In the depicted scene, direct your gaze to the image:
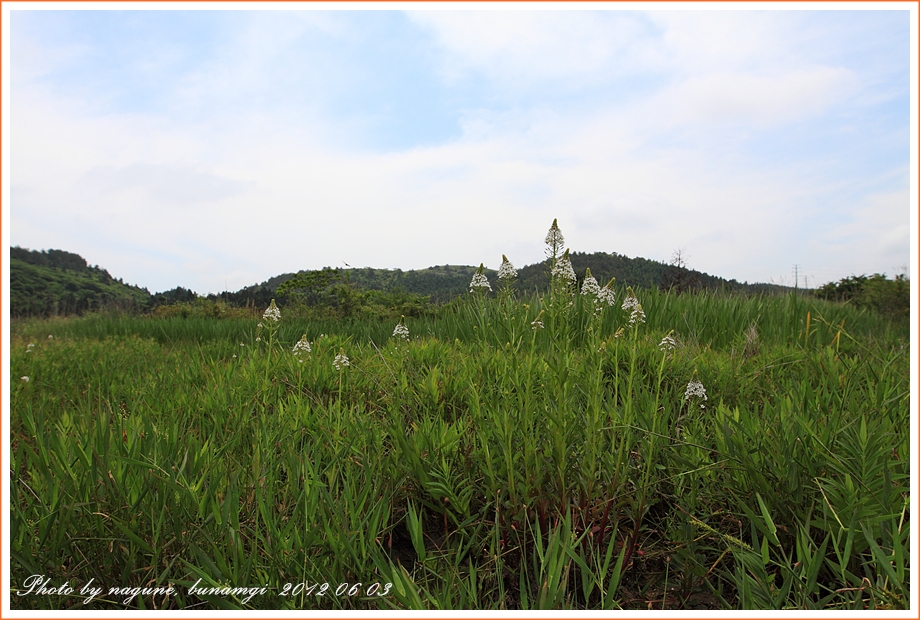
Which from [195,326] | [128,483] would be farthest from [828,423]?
[195,326]

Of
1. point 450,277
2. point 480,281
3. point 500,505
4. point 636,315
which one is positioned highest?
point 450,277

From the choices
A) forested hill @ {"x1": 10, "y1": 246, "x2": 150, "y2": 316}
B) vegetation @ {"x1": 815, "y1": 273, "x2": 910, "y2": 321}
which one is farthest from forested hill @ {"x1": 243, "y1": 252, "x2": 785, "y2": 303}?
forested hill @ {"x1": 10, "y1": 246, "x2": 150, "y2": 316}

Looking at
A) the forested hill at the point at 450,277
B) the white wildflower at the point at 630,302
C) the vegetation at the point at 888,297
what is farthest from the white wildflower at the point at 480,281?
the vegetation at the point at 888,297

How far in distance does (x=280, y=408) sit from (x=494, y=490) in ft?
Result: 4.97

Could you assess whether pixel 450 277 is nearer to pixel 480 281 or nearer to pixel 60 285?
pixel 480 281

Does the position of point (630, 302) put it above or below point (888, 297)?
below

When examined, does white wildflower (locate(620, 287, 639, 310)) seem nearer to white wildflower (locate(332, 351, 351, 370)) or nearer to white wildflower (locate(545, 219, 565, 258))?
white wildflower (locate(545, 219, 565, 258))

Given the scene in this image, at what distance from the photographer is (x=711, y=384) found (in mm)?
3379

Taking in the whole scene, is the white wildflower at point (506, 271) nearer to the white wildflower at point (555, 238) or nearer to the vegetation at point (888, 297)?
the white wildflower at point (555, 238)

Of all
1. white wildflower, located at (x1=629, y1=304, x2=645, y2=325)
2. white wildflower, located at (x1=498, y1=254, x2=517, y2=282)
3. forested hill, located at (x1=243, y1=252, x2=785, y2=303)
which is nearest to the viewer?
white wildflower, located at (x1=629, y1=304, x2=645, y2=325)

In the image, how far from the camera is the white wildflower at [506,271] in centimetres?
243

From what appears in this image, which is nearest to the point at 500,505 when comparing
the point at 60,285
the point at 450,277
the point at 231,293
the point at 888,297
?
the point at 888,297

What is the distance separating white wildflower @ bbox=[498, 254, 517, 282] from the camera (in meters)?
2.43

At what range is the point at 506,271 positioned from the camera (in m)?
2.44
